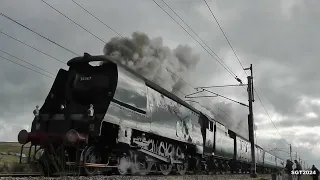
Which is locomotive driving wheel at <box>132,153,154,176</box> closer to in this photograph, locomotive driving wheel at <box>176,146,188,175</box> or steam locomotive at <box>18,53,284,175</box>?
steam locomotive at <box>18,53,284,175</box>

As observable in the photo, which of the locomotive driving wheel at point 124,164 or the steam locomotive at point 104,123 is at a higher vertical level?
the steam locomotive at point 104,123

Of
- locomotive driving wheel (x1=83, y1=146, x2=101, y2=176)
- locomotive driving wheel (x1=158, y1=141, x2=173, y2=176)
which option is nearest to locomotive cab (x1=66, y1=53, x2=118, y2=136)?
locomotive driving wheel (x1=83, y1=146, x2=101, y2=176)

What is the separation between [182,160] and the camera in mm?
15773

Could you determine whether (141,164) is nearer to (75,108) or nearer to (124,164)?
(124,164)

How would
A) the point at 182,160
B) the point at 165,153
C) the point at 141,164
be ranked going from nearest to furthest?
the point at 141,164 < the point at 165,153 < the point at 182,160

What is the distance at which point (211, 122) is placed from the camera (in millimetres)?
19797

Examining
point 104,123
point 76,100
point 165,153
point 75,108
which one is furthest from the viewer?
point 165,153

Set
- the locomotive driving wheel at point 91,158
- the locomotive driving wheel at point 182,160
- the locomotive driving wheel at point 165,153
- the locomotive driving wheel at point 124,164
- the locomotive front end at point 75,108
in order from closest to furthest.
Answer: the locomotive driving wheel at point 91,158 < the locomotive front end at point 75,108 < the locomotive driving wheel at point 124,164 < the locomotive driving wheel at point 165,153 < the locomotive driving wheel at point 182,160

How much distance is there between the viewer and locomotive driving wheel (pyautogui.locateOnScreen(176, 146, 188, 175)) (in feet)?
50.2

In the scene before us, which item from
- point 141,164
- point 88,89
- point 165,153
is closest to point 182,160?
point 165,153

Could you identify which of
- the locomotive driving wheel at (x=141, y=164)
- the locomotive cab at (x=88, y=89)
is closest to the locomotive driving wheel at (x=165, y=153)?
the locomotive driving wheel at (x=141, y=164)

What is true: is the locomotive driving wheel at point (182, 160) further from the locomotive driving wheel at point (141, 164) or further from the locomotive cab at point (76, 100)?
the locomotive cab at point (76, 100)

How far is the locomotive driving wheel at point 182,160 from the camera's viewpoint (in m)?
15.3

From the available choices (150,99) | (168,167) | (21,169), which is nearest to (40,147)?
(21,169)
